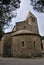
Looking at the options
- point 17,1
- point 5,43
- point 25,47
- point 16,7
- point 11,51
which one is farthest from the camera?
point 5,43

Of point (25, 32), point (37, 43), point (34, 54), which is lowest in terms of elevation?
point (34, 54)

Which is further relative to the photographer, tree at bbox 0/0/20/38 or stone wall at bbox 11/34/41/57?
stone wall at bbox 11/34/41/57

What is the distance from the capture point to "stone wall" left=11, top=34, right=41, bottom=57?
107 ft

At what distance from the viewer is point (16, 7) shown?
15758mm

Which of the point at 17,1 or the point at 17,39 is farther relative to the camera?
the point at 17,39

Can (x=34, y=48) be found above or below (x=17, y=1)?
below

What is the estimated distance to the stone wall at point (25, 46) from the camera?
107ft

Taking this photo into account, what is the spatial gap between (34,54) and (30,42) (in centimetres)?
267

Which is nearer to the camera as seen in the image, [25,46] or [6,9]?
[6,9]

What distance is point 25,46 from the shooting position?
33.0 meters

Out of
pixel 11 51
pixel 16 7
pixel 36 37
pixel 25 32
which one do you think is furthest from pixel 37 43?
pixel 16 7

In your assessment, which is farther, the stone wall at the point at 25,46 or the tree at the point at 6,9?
the stone wall at the point at 25,46

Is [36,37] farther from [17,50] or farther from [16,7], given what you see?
[16,7]

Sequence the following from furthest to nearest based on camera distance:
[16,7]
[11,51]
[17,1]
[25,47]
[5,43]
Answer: [5,43]
[11,51]
[25,47]
[16,7]
[17,1]
